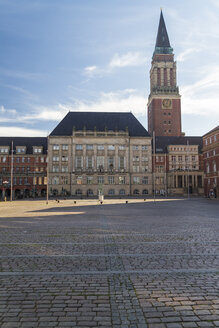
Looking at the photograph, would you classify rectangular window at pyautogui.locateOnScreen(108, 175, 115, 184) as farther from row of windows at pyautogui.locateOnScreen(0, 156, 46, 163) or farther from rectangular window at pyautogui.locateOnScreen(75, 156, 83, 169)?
row of windows at pyautogui.locateOnScreen(0, 156, 46, 163)

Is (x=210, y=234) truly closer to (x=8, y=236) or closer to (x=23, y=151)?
(x=8, y=236)

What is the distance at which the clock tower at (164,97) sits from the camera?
317 feet

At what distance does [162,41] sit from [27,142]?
67522 mm

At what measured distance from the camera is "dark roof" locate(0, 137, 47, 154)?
81350 millimetres

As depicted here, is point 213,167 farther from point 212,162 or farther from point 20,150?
point 20,150

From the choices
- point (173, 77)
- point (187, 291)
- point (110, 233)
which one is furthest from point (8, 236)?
point (173, 77)

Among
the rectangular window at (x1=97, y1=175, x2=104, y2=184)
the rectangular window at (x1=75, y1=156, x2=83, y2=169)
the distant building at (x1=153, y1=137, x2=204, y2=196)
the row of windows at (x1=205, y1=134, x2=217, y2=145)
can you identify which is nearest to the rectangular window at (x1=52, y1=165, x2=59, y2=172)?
the rectangular window at (x1=75, y1=156, x2=83, y2=169)

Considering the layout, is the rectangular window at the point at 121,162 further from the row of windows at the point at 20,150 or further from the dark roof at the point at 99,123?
the row of windows at the point at 20,150

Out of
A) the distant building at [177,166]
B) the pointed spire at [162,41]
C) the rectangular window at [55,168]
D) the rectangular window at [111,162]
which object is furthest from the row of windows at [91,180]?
the pointed spire at [162,41]

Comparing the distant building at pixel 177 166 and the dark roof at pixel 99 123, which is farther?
the dark roof at pixel 99 123

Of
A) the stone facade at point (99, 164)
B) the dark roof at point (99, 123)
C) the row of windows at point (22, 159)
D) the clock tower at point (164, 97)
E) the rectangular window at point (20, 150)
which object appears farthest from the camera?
the clock tower at point (164, 97)

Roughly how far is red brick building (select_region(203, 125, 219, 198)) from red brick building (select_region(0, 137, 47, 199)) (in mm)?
47206

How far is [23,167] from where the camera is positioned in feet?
259

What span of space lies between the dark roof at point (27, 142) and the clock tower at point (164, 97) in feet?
137
